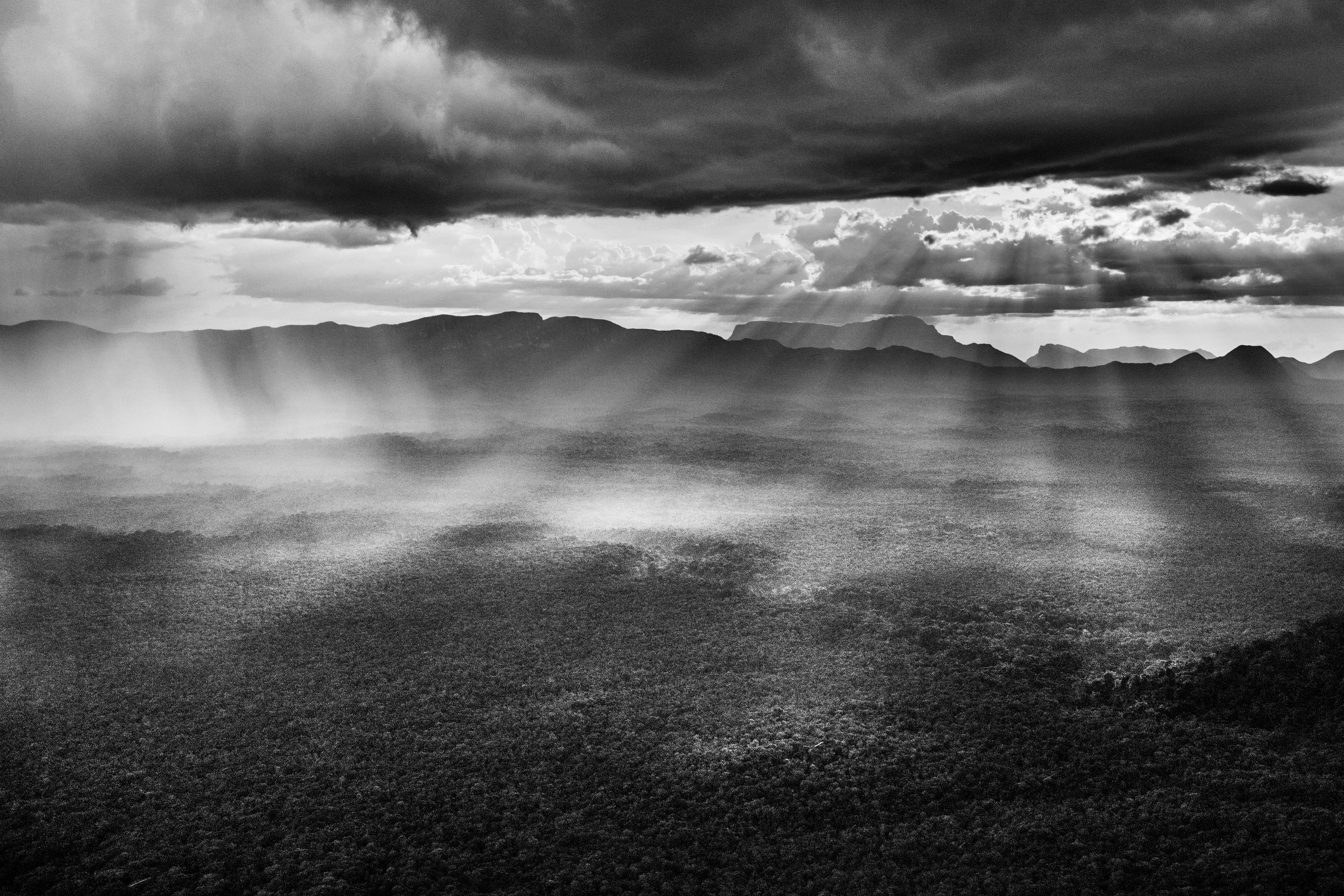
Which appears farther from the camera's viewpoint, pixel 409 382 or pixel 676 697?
pixel 409 382

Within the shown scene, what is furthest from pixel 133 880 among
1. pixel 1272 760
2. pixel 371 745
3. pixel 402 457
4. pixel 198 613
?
pixel 402 457

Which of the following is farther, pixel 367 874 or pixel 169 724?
pixel 169 724

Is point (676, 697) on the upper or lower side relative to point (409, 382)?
lower

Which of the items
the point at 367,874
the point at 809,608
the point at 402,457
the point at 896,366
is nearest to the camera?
the point at 367,874

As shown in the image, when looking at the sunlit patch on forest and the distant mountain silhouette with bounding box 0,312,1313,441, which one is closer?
the sunlit patch on forest

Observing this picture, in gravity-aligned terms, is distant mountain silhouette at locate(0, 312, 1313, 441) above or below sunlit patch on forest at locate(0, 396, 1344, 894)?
above

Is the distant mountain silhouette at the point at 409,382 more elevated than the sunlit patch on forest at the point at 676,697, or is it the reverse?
the distant mountain silhouette at the point at 409,382

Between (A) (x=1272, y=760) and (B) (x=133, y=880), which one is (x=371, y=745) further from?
(A) (x=1272, y=760)

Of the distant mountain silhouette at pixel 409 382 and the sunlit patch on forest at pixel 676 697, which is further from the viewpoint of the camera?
the distant mountain silhouette at pixel 409 382
